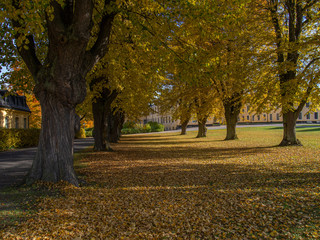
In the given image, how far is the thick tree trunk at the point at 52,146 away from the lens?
6555 millimetres

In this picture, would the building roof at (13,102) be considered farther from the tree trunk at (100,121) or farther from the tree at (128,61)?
the tree at (128,61)

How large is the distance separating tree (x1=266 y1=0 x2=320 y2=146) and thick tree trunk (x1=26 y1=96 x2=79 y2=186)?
1052cm

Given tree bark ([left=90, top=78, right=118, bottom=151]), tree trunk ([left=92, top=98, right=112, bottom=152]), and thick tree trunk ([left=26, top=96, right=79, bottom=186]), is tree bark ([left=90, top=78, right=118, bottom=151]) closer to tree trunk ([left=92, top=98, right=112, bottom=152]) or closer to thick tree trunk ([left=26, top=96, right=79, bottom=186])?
tree trunk ([left=92, top=98, right=112, bottom=152])

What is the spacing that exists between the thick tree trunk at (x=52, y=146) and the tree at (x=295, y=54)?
34.5ft

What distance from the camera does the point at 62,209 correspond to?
15.7ft

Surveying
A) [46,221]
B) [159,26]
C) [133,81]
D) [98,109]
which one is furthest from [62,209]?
[98,109]

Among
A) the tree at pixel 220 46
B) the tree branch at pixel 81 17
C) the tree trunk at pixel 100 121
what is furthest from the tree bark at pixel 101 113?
the tree branch at pixel 81 17

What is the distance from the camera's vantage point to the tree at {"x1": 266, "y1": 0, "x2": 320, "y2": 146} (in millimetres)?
11717

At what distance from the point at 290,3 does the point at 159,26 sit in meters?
9.79

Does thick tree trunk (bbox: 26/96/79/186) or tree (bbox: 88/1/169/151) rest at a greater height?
tree (bbox: 88/1/169/151)

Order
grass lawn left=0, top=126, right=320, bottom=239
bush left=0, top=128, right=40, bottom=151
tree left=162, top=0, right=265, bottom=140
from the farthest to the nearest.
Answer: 1. bush left=0, top=128, right=40, bottom=151
2. tree left=162, top=0, right=265, bottom=140
3. grass lawn left=0, top=126, right=320, bottom=239

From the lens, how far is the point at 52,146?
657 cm

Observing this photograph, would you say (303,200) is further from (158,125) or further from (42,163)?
(158,125)

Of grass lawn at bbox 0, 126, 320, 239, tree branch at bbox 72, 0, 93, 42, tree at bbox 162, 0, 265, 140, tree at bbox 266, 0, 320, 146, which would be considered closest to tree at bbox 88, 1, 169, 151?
tree at bbox 162, 0, 265, 140
